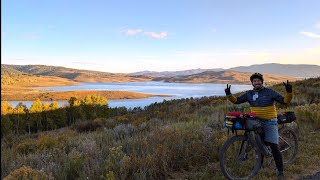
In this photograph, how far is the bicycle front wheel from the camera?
221 inches

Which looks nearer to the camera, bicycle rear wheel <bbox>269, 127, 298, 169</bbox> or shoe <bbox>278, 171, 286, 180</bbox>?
shoe <bbox>278, 171, 286, 180</bbox>

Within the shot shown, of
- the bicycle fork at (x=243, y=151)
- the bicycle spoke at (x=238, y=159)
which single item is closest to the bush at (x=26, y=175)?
the bicycle spoke at (x=238, y=159)

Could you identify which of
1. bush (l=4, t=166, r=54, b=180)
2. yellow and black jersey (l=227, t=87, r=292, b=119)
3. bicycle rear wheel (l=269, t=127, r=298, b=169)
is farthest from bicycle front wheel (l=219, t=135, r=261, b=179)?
bush (l=4, t=166, r=54, b=180)

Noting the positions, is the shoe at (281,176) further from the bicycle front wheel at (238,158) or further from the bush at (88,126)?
the bush at (88,126)

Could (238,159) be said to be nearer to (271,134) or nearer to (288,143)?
(271,134)

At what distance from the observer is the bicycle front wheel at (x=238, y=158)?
5625mm

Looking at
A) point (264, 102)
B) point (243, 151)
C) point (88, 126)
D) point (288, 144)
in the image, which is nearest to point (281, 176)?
point (243, 151)

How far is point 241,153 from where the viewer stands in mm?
6023

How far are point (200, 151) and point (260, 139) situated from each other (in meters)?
1.53

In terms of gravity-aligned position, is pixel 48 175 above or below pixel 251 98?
below

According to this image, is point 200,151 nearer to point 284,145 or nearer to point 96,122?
point 284,145

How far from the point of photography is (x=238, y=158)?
6051mm

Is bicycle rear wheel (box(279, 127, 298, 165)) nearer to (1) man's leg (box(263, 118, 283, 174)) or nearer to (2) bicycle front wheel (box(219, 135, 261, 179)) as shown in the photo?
(2) bicycle front wheel (box(219, 135, 261, 179))

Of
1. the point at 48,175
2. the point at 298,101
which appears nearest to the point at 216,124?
the point at 48,175
